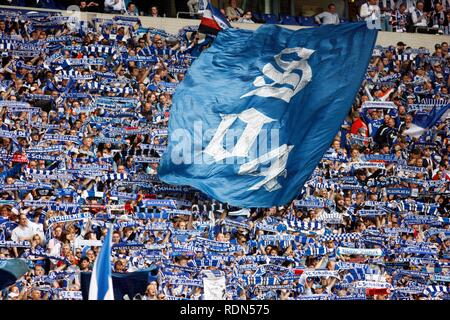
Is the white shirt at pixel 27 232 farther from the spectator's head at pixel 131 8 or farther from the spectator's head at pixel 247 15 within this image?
the spectator's head at pixel 247 15

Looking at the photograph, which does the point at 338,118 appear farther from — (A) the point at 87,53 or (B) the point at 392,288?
(A) the point at 87,53

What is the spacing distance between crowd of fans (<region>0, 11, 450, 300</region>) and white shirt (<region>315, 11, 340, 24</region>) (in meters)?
1.89

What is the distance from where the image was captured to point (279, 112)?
20.2 metres

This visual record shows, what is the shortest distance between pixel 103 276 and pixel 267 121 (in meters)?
5.01

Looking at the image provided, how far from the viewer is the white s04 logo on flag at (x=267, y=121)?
19547mm

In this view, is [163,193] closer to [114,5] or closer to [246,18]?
[114,5]

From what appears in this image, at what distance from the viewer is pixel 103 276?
16.0 meters

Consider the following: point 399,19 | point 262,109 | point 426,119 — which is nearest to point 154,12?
point 262,109

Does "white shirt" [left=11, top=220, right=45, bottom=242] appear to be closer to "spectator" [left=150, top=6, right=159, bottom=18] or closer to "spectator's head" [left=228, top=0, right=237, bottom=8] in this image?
"spectator" [left=150, top=6, right=159, bottom=18]

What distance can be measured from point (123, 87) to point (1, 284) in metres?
5.52

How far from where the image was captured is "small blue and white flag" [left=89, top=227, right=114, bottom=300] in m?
15.9

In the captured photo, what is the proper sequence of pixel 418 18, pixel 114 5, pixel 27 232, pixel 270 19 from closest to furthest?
pixel 27 232 → pixel 114 5 → pixel 270 19 → pixel 418 18

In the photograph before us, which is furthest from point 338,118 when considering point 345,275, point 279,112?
point 345,275
